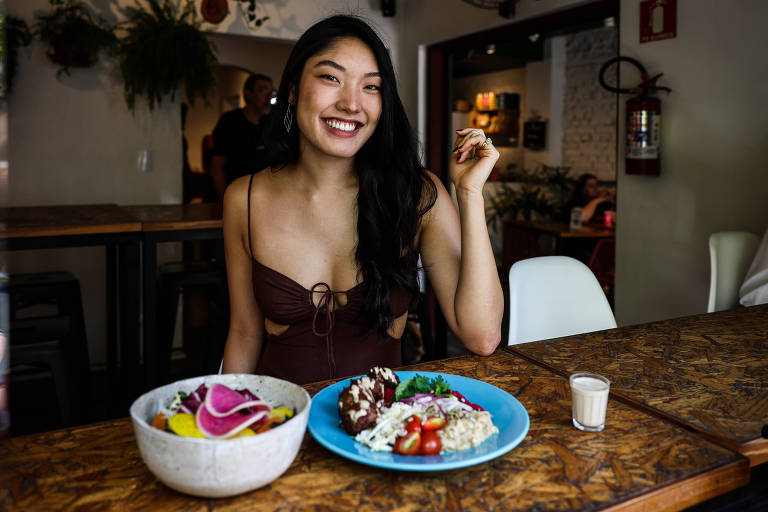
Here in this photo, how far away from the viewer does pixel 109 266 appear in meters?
3.67

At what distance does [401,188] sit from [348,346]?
428mm

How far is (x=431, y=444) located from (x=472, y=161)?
31.9 inches

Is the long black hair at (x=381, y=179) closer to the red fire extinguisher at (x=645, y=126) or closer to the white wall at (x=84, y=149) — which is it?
the red fire extinguisher at (x=645, y=126)

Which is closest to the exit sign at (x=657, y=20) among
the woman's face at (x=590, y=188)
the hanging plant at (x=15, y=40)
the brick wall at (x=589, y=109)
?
the woman's face at (x=590, y=188)

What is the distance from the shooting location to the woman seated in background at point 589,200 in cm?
557

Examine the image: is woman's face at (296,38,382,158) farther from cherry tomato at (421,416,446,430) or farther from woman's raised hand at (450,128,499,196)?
cherry tomato at (421,416,446,430)

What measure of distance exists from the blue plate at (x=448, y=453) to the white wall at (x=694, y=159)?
2062 millimetres

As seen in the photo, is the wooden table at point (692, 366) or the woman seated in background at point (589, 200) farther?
the woman seated in background at point (589, 200)

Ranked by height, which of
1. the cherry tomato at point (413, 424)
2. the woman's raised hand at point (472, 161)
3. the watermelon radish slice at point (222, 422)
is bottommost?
the cherry tomato at point (413, 424)

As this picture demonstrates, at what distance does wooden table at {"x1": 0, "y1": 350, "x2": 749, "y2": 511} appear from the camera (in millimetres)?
795

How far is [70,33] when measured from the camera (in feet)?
12.4

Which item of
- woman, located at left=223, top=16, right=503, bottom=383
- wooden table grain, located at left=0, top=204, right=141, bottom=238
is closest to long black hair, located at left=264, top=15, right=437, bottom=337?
woman, located at left=223, top=16, right=503, bottom=383

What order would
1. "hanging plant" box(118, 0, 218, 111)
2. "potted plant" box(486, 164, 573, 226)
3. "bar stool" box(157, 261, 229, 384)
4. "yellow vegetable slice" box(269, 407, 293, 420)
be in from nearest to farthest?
"yellow vegetable slice" box(269, 407, 293, 420), "bar stool" box(157, 261, 229, 384), "hanging plant" box(118, 0, 218, 111), "potted plant" box(486, 164, 573, 226)

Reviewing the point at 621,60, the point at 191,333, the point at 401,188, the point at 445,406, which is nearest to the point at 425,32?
the point at 621,60
